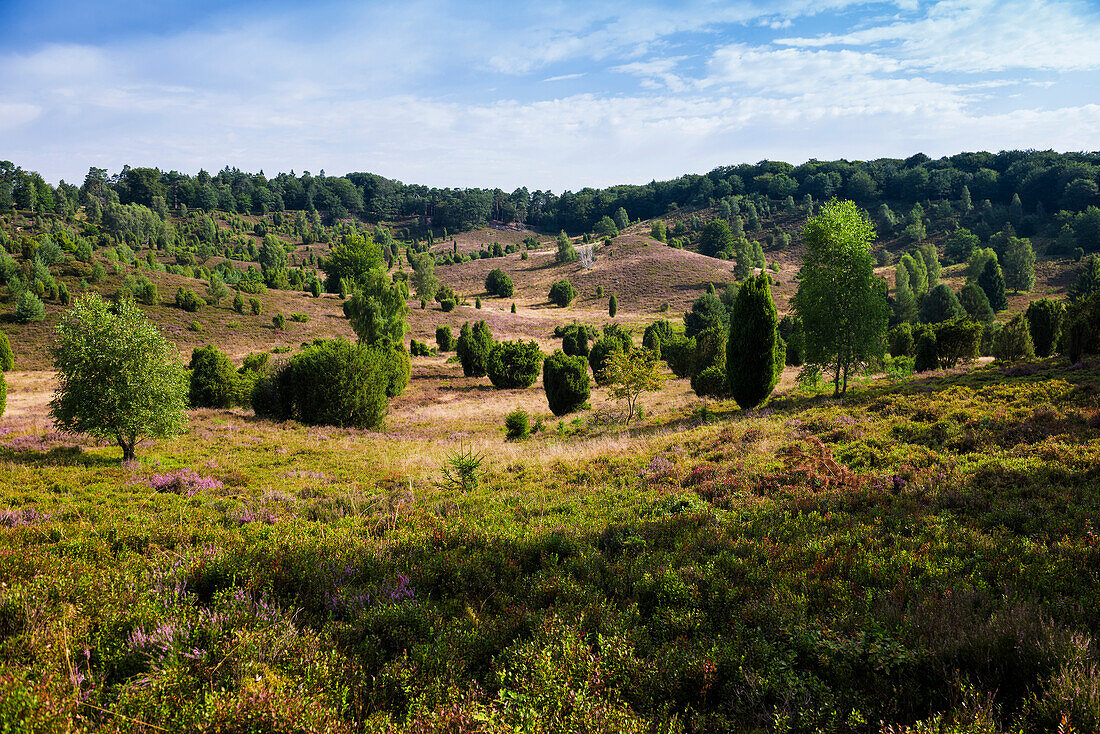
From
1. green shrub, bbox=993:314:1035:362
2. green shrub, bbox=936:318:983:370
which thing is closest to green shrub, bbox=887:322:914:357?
green shrub, bbox=993:314:1035:362

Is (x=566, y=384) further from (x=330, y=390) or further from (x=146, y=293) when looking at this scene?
(x=146, y=293)

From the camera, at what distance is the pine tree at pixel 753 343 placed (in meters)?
19.5

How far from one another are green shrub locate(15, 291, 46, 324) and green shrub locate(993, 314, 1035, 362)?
79.2 metres

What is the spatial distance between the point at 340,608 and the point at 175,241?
5306 inches

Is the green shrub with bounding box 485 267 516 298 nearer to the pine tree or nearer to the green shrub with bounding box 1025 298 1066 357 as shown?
the green shrub with bounding box 1025 298 1066 357

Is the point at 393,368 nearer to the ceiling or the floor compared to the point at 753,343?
nearer to the floor

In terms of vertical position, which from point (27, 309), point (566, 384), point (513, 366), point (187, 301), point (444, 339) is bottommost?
point (513, 366)

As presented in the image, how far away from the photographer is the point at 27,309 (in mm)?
43844

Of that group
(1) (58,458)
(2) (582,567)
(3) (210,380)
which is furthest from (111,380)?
(2) (582,567)

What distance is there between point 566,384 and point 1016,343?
30875 millimetres

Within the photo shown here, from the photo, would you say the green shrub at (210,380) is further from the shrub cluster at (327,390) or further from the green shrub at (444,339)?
the green shrub at (444,339)

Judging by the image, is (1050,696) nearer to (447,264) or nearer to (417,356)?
(417,356)

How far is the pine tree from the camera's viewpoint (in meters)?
19.5

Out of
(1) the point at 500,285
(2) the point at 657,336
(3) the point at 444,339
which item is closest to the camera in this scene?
(2) the point at 657,336
